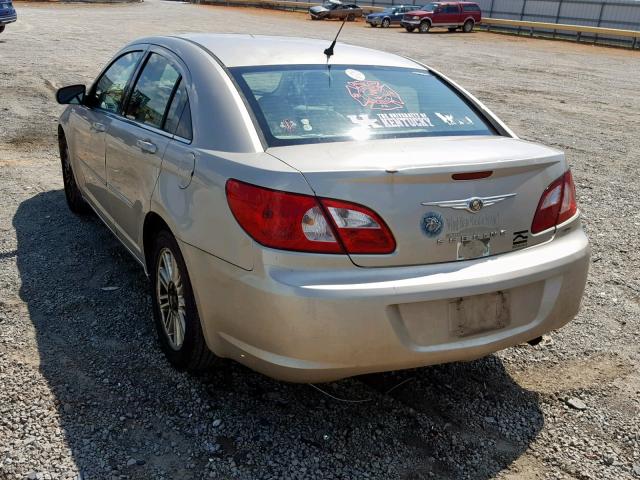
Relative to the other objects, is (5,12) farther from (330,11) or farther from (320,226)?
(330,11)

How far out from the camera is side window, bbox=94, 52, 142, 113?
4336 mm

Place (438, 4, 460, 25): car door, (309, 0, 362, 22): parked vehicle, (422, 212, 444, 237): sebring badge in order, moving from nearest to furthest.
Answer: (422, 212, 444, 237): sebring badge < (438, 4, 460, 25): car door < (309, 0, 362, 22): parked vehicle

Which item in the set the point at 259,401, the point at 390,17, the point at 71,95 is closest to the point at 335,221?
the point at 259,401

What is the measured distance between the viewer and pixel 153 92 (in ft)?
12.7

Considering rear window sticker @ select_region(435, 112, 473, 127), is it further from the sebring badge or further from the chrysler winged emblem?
the sebring badge

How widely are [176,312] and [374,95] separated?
1.56 meters

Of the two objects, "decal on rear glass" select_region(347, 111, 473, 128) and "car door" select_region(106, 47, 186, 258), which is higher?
"decal on rear glass" select_region(347, 111, 473, 128)

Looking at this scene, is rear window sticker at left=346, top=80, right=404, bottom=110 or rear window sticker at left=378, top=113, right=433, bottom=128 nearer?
rear window sticker at left=378, top=113, right=433, bottom=128

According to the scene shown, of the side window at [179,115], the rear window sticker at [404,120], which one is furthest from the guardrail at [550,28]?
the side window at [179,115]

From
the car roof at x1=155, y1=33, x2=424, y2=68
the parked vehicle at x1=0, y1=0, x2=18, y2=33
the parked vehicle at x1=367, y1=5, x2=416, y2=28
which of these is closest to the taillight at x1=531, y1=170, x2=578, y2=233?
the car roof at x1=155, y1=33, x2=424, y2=68

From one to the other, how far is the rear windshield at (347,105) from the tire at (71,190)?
110 inches

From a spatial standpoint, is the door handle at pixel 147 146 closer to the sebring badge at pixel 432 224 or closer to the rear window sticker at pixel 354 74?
the rear window sticker at pixel 354 74

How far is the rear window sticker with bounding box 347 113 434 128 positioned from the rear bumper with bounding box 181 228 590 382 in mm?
891

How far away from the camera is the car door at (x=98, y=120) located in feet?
14.3
